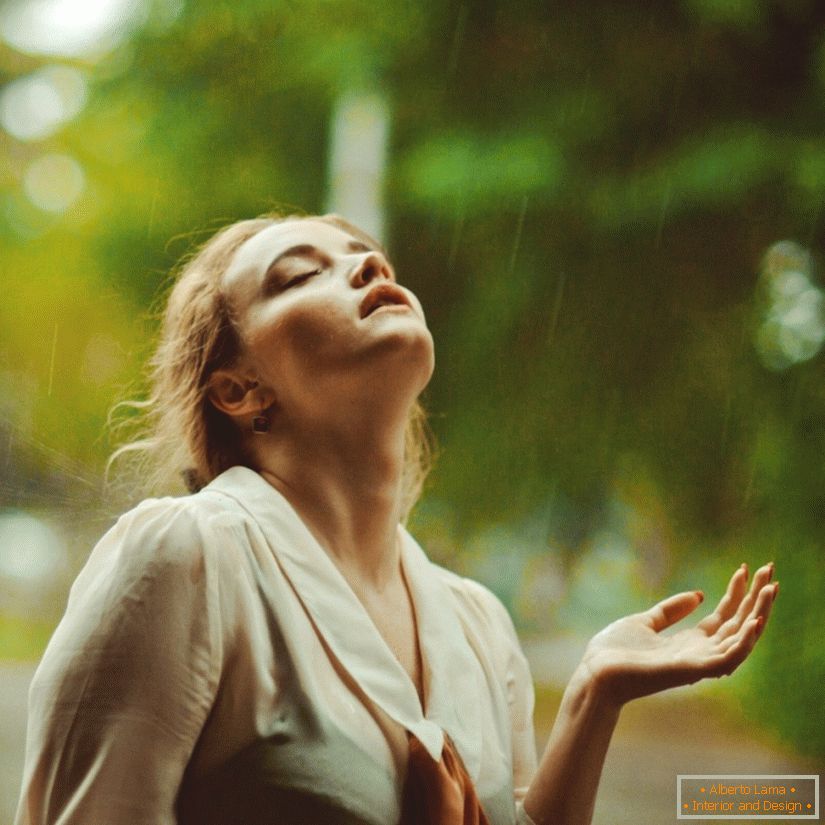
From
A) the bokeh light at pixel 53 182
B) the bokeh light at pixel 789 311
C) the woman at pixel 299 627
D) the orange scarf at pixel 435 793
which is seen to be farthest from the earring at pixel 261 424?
the bokeh light at pixel 789 311

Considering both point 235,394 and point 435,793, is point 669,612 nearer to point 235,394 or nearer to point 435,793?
point 435,793

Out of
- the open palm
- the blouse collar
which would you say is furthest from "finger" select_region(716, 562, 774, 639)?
the blouse collar

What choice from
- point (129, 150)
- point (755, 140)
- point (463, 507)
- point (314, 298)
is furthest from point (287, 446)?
point (755, 140)

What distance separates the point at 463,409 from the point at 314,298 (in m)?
0.58

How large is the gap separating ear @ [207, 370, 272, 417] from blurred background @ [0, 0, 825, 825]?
381mm

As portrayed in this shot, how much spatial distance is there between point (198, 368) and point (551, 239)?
2.32 feet

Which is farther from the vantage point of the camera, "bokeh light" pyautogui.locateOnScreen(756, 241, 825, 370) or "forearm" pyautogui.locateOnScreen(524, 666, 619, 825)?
"bokeh light" pyautogui.locateOnScreen(756, 241, 825, 370)

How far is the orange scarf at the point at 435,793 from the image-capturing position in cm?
71

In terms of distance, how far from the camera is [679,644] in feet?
2.67

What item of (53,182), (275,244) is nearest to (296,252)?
(275,244)

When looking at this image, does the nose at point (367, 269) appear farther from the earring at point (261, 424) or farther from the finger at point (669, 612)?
the finger at point (669, 612)

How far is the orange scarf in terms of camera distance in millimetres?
712

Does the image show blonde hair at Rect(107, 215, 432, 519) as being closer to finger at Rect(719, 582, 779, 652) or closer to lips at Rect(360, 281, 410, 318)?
lips at Rect(360, 281, 410, 318)

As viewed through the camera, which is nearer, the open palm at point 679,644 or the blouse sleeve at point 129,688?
the blouse sleeve at point 129,688
